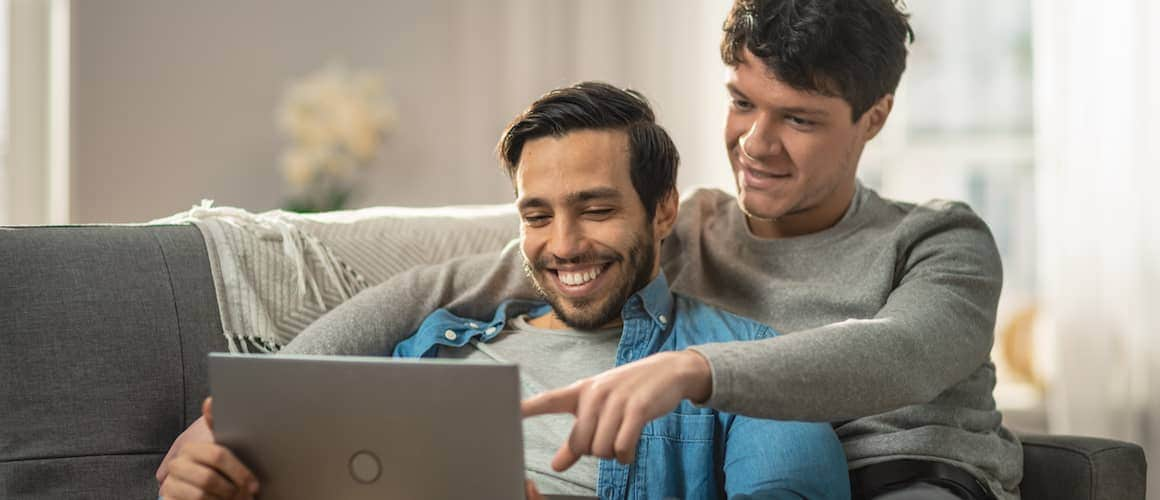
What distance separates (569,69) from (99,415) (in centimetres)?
224

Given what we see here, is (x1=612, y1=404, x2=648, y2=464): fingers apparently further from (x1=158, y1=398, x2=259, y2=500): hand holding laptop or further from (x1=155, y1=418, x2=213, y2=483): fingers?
(x1=155, y1=418, x2=213, y2=483): fingers

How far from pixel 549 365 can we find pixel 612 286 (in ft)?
0.50

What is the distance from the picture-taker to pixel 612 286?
5.32 ft

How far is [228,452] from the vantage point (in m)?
1.22

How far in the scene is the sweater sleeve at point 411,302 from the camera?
1670 millimetres

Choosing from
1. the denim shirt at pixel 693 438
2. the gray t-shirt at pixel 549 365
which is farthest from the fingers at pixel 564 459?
the gray t-shirt at pixel 549 365

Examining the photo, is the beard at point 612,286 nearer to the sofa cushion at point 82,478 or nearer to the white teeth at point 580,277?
the white teeth at point 580,277

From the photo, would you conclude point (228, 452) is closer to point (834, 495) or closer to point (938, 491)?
point (834, 495)

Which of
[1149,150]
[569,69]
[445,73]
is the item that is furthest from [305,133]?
[1149,150]

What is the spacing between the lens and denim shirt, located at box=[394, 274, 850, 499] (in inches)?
55.4

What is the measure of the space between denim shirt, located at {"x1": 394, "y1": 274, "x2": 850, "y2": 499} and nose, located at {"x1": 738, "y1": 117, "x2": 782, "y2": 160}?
234 mm

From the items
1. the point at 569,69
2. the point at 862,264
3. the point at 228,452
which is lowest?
the point at 228,452

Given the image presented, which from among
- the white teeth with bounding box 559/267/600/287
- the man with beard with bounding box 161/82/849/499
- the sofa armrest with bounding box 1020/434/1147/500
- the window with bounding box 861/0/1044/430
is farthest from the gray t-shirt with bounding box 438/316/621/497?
the window with bounding box 861/0/1044/430

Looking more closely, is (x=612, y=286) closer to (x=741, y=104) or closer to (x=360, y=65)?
(x=741, y=104)
